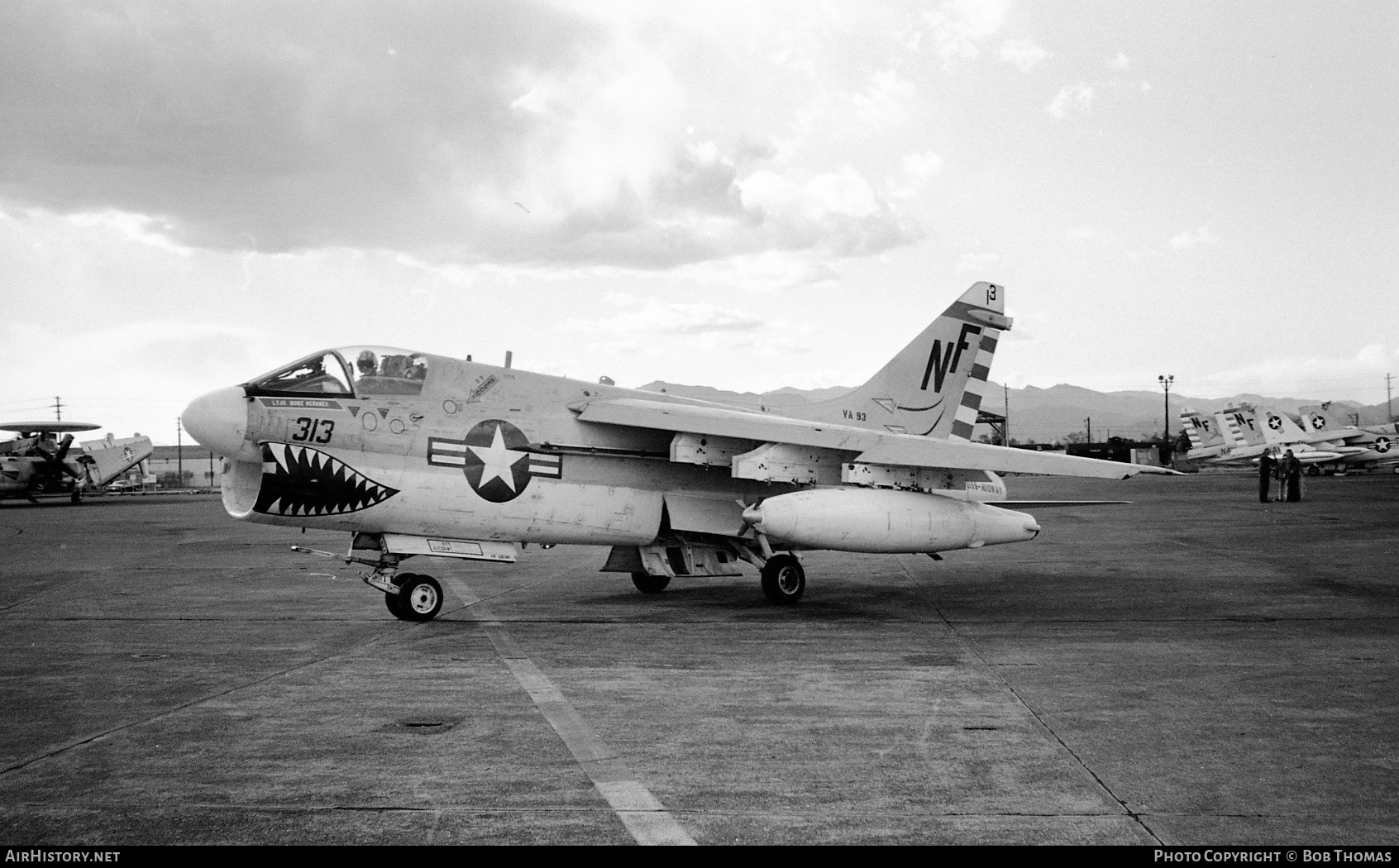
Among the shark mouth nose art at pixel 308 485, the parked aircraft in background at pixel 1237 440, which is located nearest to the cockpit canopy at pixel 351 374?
the shark mouth nose art at pixel 308 485

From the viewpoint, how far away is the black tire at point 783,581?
13.2 metres

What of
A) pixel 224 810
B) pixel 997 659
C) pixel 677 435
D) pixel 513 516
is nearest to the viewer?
pixel 224 810

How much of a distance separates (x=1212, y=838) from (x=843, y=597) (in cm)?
942

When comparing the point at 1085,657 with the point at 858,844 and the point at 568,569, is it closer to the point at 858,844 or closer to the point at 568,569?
the point at 858,844

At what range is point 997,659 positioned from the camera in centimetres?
920

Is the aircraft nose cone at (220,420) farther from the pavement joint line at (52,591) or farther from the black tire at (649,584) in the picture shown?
the black tire at (649,584)

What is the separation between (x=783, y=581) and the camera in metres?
13.3

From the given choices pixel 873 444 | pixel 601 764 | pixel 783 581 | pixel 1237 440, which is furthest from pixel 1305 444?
pixel 601 764

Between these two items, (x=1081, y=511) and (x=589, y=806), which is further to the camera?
(x=1081, y=511)

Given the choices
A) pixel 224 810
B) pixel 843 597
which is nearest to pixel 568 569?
pixel 843 597

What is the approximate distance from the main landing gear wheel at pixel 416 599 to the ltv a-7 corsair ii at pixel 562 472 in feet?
0.06

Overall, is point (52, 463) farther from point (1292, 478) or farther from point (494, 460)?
point (1292, 478)

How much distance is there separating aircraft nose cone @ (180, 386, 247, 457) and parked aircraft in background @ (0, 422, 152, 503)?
39140 millimetres

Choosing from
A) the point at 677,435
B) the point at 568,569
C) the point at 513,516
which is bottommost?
the point at 568,569
